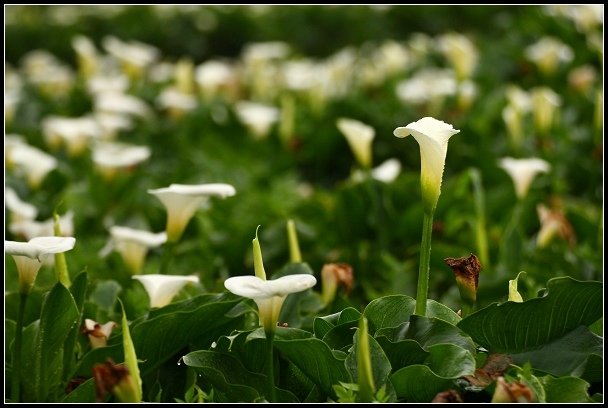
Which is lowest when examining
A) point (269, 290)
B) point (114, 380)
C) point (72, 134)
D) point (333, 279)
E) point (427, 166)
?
point (72, 134)

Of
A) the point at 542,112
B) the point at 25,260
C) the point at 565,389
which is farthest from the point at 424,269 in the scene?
the point at 542,112

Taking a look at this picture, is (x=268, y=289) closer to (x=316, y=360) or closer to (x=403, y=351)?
(x=316, y=360)

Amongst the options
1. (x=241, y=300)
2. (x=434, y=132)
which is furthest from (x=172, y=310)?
(x=434, y=132)

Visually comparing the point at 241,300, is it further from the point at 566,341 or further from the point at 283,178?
the point at 283,178

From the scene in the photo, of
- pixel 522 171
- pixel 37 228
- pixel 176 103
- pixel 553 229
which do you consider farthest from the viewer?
pixel 176 103

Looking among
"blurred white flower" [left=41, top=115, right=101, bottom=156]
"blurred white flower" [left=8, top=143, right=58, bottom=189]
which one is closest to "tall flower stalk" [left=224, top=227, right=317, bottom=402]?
"blurred white flower" [left=8, top=143, right=58, bottom=189]

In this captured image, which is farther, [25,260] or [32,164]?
[32,164]
